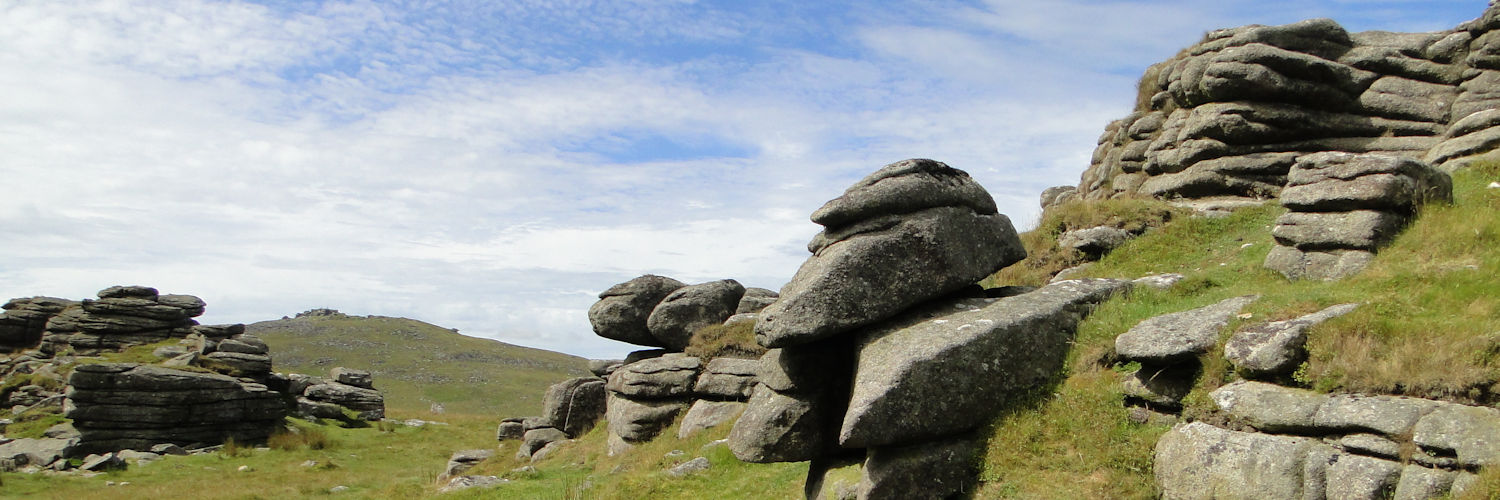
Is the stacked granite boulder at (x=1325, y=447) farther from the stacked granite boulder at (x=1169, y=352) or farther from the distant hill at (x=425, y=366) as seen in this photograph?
the distant hill at (x=425, y=366)

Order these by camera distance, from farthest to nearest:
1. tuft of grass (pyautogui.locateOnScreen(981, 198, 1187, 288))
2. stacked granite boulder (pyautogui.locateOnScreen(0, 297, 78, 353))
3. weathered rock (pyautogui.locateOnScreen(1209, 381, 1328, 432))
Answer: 1. stacked granite boulder (pyautogui.locateOnScreen(0, 297, 78, 353))
2. tuft of grass (pyautogui.locateOnScreen(981, 198, 1187, 288))
3. weathered rock (pyautogui.locateOnScreen(1209, 381, 1328, 432))

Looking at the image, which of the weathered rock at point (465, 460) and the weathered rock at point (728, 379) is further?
the weathered rock at point (465, 460)

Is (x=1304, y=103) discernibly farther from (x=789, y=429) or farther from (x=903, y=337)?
(x=789, y=429)

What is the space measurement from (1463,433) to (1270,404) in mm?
2532

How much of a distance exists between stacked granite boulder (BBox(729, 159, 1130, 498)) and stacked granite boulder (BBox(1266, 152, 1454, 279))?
475cm

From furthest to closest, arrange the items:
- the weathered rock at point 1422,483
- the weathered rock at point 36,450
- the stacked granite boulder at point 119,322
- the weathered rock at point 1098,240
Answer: the stacked granite boulder at point 119,322 → the weathered rock at point 36,450 → the weathered rock at point 1098,240 → the weathered rock at point 1422,483

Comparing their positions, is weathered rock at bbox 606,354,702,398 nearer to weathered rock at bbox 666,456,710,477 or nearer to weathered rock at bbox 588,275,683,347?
weathered rock at bbox 588,275,683,347

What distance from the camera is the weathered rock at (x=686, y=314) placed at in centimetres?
4325

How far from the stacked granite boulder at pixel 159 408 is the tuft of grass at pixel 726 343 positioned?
3453cm

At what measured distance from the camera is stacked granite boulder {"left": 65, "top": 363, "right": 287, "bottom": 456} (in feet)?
167

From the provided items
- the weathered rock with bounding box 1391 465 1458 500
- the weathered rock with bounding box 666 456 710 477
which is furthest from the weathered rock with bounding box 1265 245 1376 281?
the weathered rock with bounding box 666 456 710 477

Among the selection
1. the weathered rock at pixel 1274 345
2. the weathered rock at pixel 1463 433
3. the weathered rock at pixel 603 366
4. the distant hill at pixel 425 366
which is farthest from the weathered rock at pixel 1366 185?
the distant hill at pixel 425 366

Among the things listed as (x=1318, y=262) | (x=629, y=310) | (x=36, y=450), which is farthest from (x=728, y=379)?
(x=36, y=450)

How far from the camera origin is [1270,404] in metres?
13.3
